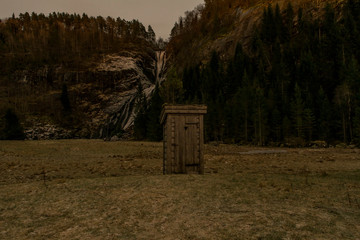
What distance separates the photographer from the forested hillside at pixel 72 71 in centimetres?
8762

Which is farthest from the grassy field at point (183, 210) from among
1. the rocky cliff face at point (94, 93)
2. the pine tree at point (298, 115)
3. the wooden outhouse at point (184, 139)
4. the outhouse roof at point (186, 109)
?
the rocky cliff face at point (94, 93)

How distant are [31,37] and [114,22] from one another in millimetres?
42239

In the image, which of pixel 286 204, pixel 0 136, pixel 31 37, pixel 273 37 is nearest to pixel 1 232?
pixel 286 204

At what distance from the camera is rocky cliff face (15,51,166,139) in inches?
3346

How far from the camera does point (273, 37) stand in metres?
76.8

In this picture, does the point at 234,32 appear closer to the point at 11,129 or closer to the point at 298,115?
the point at 298,115

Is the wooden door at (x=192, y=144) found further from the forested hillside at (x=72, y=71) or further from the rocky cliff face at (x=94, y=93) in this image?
the forested hillside at (x=72, y=71)

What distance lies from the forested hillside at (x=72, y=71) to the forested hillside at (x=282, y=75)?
95.8ft

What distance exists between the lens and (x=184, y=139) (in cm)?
1246

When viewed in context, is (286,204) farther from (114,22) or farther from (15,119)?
(114,22)

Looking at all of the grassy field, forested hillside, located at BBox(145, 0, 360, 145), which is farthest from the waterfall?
the grassy field

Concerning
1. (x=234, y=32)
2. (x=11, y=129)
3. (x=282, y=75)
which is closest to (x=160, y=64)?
(x=234, y=32)

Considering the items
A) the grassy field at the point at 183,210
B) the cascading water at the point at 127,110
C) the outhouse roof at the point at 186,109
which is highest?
the cascading water at the point at 127,110

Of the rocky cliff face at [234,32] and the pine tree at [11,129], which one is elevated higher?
the rocky cliff face at [234,32]
